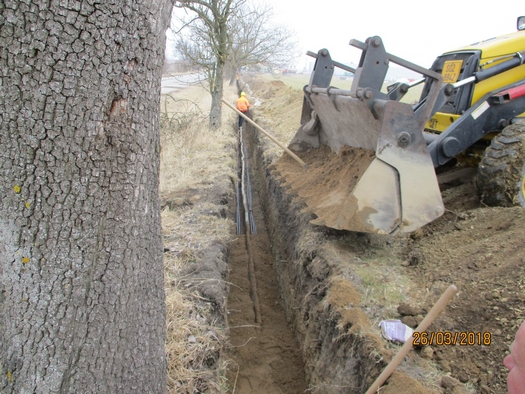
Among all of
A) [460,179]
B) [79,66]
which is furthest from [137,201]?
[460,179]

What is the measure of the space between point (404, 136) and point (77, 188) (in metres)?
3.12

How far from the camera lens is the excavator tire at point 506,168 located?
444 cm

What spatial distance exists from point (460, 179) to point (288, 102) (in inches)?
608

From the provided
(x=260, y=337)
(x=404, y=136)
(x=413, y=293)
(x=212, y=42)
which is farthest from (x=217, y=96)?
(x=413, y=293)

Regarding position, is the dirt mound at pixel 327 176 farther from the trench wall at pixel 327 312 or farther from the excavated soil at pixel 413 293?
the trench wall at pixel 327 312

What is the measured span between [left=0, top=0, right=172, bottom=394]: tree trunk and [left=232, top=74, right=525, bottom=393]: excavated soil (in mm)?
1852

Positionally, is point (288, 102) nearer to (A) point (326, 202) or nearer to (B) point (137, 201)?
(A) point (326, 202)

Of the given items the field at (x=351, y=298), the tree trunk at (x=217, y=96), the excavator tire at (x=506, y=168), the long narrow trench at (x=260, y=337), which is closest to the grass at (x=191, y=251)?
the field at (x=351, y=298)

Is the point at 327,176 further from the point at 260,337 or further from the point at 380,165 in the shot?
the point at 260,337

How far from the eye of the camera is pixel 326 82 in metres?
5.90

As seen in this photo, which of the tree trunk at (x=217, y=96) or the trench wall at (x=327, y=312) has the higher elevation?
the tree trunk at (x=217, y=96)
